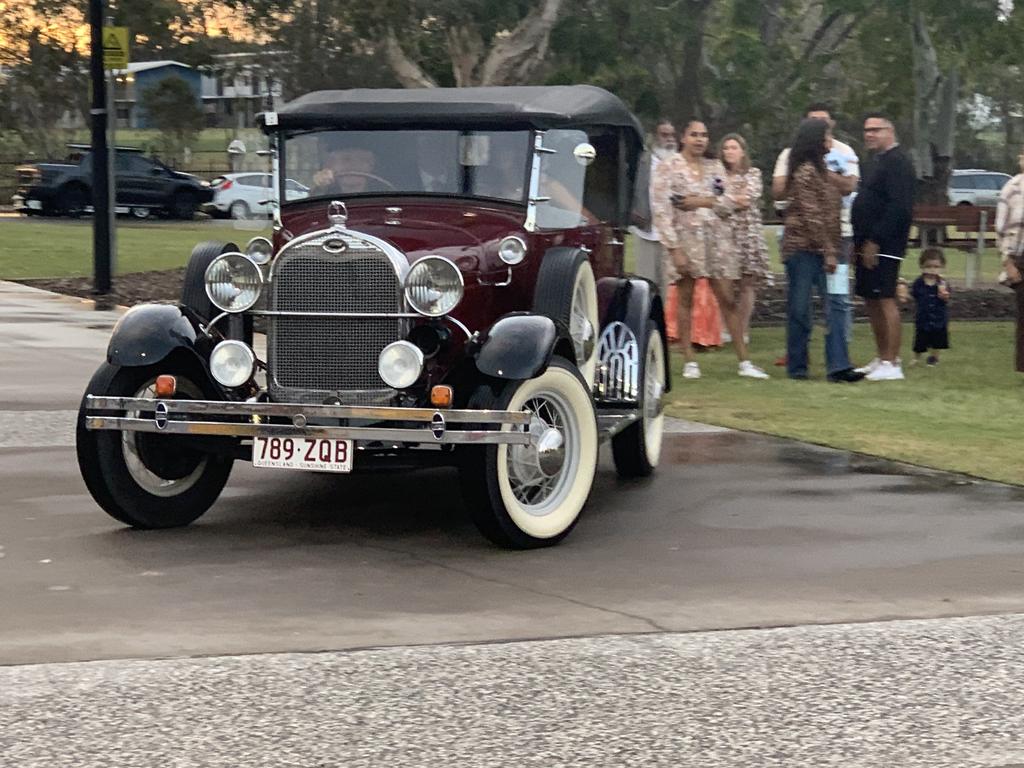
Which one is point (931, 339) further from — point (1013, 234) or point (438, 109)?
point (438, 109)

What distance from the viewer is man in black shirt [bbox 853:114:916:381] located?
42.5ft

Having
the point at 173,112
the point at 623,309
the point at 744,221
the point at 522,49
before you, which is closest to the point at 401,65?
the point at 522,49

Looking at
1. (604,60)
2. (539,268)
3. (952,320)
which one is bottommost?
(952,320)

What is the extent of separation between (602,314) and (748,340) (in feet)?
24.4

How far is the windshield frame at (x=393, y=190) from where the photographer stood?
8.51 meters

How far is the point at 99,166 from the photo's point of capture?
19.8 meters

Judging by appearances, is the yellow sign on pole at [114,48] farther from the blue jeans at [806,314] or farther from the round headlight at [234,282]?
the round headlight at [234,282]

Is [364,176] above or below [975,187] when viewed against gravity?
above

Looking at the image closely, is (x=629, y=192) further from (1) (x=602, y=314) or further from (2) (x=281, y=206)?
(2) (x=281, y=206)

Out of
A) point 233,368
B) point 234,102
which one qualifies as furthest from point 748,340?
point 234,102

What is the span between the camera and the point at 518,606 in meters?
6.43

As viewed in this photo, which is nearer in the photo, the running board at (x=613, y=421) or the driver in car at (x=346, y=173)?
the running board at (x=613, y=421)

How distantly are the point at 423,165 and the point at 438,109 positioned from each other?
31 centimetres

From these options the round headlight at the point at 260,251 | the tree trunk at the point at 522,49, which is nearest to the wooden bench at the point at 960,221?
the tree trunk at the point at 522,49
